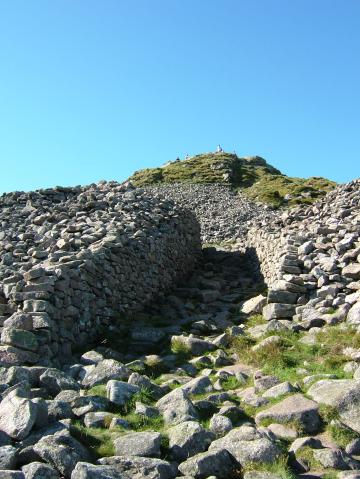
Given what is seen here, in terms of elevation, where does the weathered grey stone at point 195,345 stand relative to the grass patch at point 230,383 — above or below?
above

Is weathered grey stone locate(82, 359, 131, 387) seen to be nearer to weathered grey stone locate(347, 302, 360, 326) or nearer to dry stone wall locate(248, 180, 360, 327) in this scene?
dry stone wall locate(248, 180, 360, 327)

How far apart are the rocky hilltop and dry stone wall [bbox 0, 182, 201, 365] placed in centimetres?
5

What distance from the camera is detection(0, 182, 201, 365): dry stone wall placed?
11297mm

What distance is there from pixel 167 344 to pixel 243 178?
5964 cm

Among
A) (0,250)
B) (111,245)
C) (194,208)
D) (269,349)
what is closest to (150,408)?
(269,349)

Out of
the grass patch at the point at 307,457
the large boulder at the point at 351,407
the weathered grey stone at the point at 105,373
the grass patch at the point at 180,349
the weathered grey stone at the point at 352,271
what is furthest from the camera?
the weathered grey stone at the point at 352,271

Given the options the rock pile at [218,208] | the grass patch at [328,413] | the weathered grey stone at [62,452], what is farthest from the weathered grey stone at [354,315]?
the rock pile at [218,208]

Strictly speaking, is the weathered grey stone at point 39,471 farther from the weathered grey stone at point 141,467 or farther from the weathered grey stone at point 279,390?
the weathered grey stone at point 279,390

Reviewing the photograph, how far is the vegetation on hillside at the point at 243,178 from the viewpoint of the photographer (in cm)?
5312

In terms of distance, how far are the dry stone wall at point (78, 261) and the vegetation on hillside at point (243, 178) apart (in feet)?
92.2

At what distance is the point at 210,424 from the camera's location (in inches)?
297

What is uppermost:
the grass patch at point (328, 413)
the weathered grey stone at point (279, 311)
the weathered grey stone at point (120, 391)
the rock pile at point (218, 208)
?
the rock pile at point (218, 208)

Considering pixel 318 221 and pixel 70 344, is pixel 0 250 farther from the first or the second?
pixel 318 221

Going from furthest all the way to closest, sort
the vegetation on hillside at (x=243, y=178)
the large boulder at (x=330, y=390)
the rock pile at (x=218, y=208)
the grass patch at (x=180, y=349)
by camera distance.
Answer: the vegetation on hillside at (x=243, y=178), the rock pile at (x=218, y=208), the grass patch at (x=180, y=349), the large boulder at (x=330, y=390)
